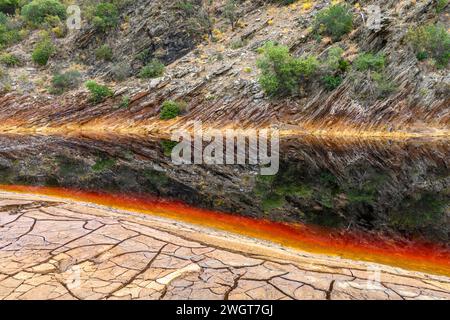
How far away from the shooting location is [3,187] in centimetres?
1397

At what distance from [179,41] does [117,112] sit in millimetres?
9883

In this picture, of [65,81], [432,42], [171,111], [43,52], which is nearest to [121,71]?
[65,81]

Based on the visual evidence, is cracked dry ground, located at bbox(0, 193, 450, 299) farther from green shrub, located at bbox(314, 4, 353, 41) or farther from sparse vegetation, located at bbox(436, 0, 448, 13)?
sparse vegetation, located at bbox(436, 0, 448, 13)

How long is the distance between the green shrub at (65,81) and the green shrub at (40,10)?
10.5 m

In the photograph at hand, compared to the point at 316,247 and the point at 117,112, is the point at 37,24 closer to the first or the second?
the point at 117,112

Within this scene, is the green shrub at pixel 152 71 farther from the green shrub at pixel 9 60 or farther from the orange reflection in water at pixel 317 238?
the orange reflection in water at pixel 317 238

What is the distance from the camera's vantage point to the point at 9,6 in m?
51.4

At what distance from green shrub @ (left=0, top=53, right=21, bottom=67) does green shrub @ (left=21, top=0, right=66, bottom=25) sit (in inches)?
225

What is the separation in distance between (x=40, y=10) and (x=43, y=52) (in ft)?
24.8

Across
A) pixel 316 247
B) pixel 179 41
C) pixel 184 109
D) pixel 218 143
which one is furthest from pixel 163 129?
pixel 316 247

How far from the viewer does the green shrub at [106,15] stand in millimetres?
42406

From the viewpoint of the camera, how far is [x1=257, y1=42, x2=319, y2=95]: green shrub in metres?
31.4

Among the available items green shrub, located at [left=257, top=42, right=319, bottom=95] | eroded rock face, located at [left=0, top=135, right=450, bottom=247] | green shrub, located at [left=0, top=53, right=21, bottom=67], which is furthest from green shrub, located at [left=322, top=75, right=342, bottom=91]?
green shrub, located at [left=0, top=53, right=21, bottom=67]

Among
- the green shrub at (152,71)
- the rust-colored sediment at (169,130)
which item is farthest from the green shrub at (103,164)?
the green shrub at (152,71)
